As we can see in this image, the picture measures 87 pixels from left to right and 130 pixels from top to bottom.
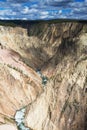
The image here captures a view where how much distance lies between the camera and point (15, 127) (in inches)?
1314

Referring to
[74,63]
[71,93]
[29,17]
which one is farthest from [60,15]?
[71,93]

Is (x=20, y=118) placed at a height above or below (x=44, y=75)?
below

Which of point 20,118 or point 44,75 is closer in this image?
point 20,118

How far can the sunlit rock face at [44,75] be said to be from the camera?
29953 millimetres

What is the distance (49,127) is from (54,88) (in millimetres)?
2709

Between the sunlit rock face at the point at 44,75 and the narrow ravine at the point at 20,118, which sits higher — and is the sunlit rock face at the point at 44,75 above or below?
above

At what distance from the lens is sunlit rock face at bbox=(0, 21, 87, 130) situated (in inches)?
1179

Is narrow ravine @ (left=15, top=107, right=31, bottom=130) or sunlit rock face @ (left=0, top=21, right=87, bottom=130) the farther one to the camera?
narrow ravine @ (left=15, top=107, right=31, bottom=130)

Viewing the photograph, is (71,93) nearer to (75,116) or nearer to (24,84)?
(75,116)

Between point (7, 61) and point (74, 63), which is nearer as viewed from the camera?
point (74, 63)

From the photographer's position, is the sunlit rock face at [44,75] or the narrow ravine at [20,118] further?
the narrow ravine at [20,118]

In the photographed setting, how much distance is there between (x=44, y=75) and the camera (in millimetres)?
36844

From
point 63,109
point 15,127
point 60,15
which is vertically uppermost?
point 60,15

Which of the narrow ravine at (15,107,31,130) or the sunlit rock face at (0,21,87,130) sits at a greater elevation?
the sunlit rock face at (0,21,87,130)
